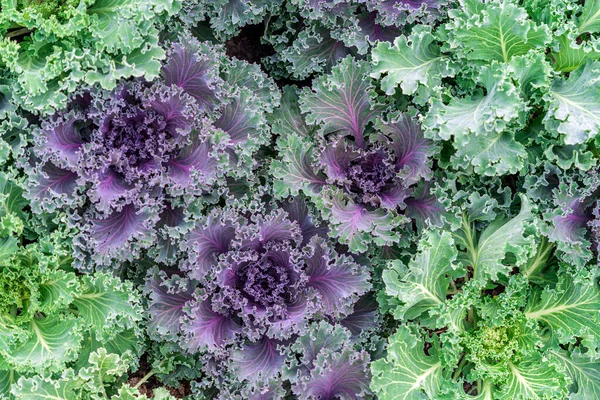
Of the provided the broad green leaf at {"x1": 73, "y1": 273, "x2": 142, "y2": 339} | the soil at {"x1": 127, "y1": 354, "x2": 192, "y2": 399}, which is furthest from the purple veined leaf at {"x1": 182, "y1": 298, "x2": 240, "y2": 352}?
the soil at {"x1": 127, "y1": 354, "x2": 192, "y2": 399}

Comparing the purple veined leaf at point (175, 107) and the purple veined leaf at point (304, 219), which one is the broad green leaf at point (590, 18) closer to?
the purple veined leaf at point (304, 219)

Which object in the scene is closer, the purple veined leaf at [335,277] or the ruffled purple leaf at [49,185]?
the ruffled purple leaf at [49,185]

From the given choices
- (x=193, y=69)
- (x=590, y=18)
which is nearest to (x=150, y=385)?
(x=193, y=69)

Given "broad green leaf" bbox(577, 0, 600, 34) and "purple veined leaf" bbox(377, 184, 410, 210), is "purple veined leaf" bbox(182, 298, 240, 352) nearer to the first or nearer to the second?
"purple veined leaf" bbox(377, 184, 410, 210)

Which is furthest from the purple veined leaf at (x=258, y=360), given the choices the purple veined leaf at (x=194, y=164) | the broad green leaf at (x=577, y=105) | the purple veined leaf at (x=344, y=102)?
the broad green leaf at (x=577, y=105)

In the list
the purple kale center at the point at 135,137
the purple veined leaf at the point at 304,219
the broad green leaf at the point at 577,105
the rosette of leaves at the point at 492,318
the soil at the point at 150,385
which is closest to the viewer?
the broad green leaf at the point at 577,105

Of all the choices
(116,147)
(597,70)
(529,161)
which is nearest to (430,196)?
(529,161)
